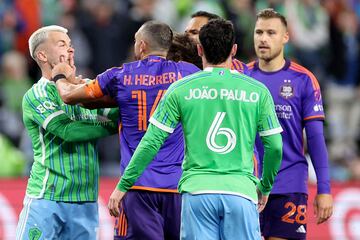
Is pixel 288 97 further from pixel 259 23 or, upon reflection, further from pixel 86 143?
pixel 86 143

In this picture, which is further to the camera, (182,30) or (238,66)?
(182,30)

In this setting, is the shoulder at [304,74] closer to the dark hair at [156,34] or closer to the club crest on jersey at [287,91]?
the club crest on jersey at [287,91]

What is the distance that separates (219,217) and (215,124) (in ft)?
2.10

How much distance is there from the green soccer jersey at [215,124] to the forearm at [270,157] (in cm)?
16

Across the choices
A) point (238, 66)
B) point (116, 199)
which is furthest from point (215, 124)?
point (238, 66)

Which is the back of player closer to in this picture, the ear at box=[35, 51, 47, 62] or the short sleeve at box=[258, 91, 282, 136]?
the ear at box=[35, 51, 47, 62]

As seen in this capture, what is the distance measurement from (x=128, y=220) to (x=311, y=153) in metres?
1.74

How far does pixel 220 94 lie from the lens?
682 cm

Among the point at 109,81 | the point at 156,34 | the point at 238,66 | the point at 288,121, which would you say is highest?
the point at 156,34

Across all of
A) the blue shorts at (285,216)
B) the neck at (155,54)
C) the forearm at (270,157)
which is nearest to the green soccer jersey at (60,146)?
the neck at (155,54)

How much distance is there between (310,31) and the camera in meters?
15.8

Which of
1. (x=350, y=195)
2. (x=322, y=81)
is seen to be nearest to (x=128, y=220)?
(x=350, y=195)

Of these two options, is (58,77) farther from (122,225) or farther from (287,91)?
(287,91)

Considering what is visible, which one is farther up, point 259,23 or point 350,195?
point 259,23
